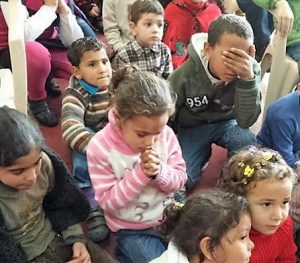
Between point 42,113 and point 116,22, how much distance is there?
516 mm

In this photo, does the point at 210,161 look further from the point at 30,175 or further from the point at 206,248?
the point at 30,175

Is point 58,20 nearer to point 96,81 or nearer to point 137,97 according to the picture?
point 96,81

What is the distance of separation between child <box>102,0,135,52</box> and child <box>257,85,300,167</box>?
0.83 metres

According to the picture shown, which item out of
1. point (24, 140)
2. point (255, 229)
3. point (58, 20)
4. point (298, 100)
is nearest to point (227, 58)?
point (298, 100)

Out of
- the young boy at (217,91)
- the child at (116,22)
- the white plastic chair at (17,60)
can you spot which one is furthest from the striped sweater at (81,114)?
the child at (116,22)

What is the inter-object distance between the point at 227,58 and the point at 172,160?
1.15ft

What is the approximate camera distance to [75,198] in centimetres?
132

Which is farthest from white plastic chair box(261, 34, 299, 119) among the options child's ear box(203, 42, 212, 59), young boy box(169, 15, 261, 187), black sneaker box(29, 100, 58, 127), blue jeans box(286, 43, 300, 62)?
black sneaker box(29, 100, 58, 127)

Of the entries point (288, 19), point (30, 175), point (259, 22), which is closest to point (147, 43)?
point (288, 19)

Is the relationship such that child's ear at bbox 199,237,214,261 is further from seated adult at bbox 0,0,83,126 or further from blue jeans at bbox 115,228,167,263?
seated adult at bbox 0,0,83,126

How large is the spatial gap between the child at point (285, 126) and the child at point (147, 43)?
51 cm

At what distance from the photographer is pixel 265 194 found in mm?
→ 1246

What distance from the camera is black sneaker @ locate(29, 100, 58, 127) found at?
207cm

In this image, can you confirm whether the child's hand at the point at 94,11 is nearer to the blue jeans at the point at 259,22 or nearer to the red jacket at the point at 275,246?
the blue jeans at the point at 259,22
